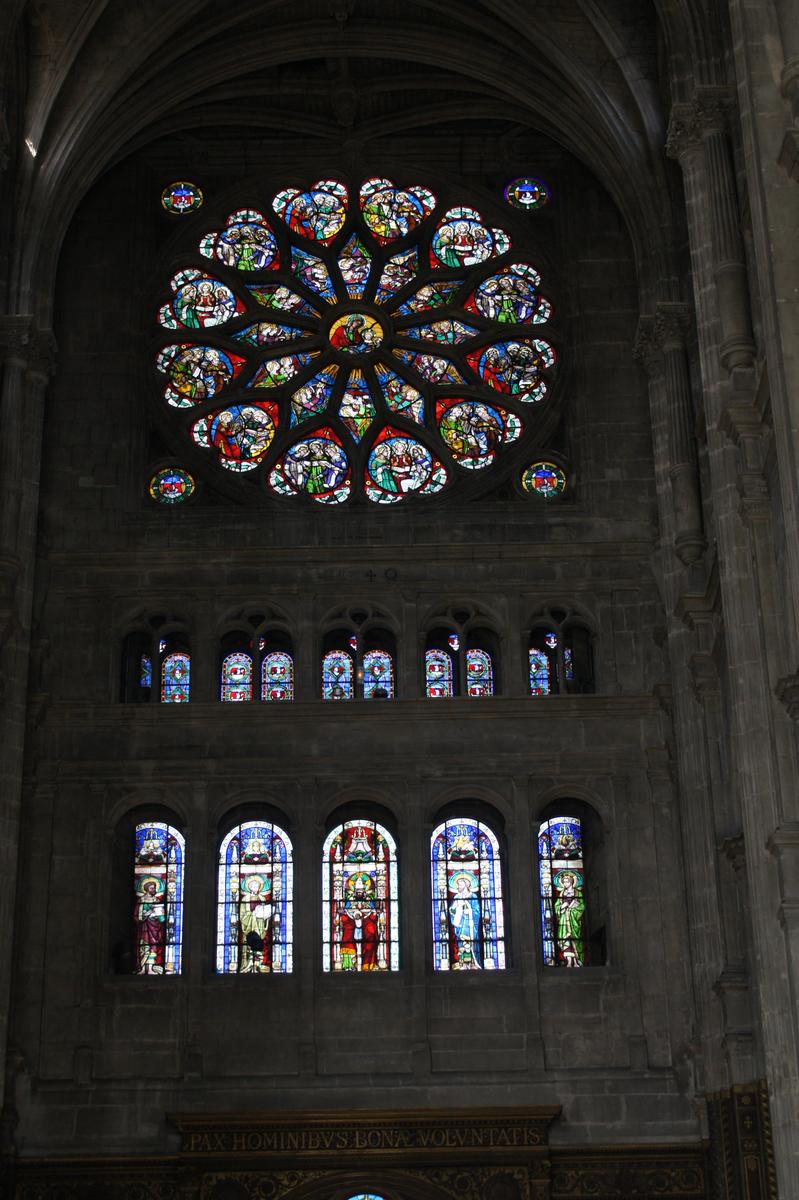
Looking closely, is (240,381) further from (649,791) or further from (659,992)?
(659,992)

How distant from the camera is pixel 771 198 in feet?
49.3

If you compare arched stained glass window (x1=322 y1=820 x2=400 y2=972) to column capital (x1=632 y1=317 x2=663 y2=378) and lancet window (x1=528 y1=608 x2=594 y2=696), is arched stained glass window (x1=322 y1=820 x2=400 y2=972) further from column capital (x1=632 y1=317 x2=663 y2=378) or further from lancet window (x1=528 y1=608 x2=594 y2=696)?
column capital (x1=632 y1=317 x2=663 y2=378)

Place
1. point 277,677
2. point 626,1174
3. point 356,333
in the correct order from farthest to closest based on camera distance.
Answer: point 356,333
point 277,677
point 626,1174

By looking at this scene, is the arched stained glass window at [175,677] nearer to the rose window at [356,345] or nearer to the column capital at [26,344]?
the rose window at [356,345]

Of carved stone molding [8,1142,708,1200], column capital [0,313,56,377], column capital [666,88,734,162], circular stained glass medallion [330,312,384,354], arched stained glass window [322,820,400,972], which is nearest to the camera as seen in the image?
column capital [666,88,734,162]

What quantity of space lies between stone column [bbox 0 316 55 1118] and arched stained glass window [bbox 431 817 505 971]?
4574 mm

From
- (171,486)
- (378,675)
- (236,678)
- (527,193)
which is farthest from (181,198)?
(378,675)

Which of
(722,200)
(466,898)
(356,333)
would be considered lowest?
(466,898)

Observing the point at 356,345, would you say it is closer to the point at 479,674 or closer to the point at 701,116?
the point at 479,674

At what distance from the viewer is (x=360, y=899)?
21328 mm

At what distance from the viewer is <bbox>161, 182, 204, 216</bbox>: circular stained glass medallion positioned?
25.4m

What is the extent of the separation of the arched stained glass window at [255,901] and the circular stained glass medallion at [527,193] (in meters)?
9.03

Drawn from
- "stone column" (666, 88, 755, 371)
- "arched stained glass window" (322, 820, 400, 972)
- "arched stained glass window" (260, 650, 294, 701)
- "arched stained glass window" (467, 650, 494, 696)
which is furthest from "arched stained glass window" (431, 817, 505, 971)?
"stone column" (666, 88, 755, 371)

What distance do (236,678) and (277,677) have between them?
0.47 meters
